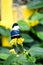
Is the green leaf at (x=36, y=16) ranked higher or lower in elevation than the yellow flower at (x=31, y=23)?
higher

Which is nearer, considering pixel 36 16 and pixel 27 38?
pixel 27 38

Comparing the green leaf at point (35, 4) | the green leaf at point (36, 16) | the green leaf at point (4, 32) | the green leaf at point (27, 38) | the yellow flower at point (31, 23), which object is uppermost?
the green leaf at point (35, 4)

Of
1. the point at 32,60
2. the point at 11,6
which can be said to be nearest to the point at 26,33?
the point at 11,6

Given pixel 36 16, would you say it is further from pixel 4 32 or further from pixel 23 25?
pixel 4 32

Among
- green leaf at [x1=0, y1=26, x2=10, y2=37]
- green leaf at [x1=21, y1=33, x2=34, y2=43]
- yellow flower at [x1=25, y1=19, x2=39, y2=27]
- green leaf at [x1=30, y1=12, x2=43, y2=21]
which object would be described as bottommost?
green leaf at [x1=21, y1=33, x2=34, y2=43]

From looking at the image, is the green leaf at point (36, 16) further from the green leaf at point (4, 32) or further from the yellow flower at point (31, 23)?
the green leaf at point (4, 32)

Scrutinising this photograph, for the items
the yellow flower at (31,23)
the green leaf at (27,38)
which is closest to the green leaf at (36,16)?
the yellow flower at (31,23)

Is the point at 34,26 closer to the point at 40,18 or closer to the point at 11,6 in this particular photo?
the point at 40,18

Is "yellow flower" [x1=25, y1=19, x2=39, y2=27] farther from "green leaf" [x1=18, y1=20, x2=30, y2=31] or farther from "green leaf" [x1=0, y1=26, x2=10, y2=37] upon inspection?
"green leaf" [x1=0, y1=26, x2=10, y2=37]

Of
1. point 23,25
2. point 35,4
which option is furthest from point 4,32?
point 35,4

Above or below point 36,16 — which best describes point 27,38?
below

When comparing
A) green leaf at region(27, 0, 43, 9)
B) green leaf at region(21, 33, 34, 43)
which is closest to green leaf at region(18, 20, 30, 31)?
green leaf at region(21, 33, 34, 43)

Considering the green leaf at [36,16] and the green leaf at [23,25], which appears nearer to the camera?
the green leaf at [23,25]

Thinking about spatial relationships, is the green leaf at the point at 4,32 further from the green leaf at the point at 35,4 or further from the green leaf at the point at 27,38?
the green leaf at the point at 35,4
